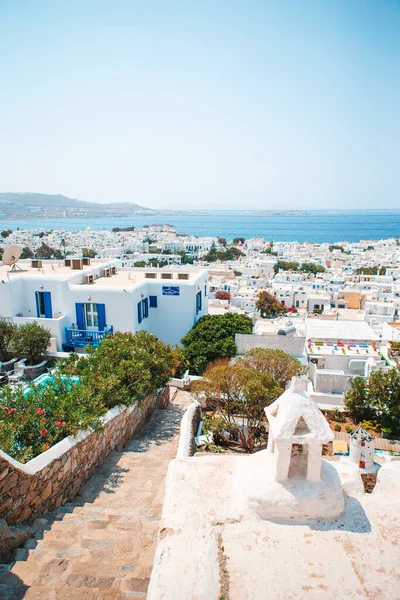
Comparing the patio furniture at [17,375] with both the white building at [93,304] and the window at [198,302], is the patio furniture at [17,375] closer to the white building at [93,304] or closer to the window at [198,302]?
the white building at [93,304]

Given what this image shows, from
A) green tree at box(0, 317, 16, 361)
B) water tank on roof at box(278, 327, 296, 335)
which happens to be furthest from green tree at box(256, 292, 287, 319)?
green tree at box(0, 317, 16, 361)

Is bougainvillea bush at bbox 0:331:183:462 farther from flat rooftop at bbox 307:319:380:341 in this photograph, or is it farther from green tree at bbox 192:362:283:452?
flat rooftop at bbox 307:319:380:341

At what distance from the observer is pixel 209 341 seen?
60.9 ft

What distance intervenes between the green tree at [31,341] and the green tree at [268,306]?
4670 cm

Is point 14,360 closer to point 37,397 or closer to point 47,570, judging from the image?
point 37,397

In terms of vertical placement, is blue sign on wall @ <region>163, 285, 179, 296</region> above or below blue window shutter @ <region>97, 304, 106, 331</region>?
above

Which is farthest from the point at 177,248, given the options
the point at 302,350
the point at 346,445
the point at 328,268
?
the point at 346,445

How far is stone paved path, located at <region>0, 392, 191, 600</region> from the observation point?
4327 mm

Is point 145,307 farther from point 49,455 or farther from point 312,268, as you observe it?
point 312,268

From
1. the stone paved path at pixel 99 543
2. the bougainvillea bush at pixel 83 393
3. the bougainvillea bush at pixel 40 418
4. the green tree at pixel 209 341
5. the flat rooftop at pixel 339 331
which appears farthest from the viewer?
the flat rooftop at pixel 339 331

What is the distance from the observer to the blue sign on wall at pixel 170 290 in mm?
19859

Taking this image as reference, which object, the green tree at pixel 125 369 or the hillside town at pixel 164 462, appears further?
the green tree at pixel 125 369

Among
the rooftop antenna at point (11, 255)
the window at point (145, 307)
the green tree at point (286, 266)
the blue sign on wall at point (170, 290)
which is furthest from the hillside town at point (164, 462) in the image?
the green tree at point (286, 266)

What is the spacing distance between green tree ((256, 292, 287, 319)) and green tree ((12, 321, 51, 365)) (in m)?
46.7
